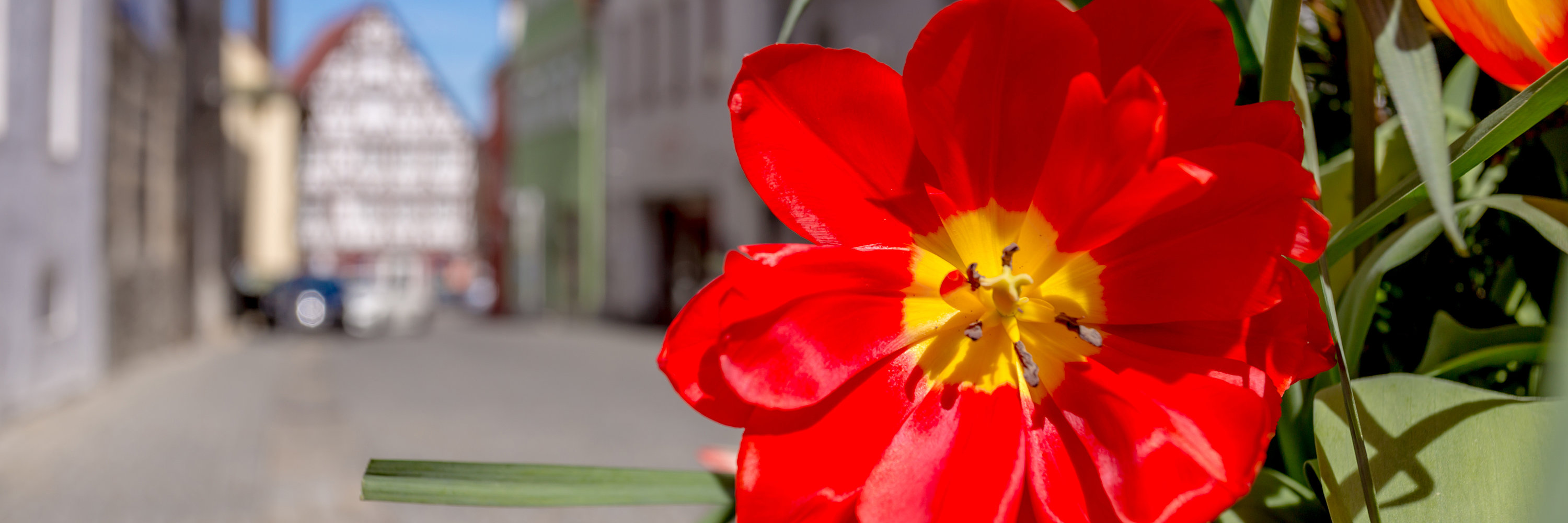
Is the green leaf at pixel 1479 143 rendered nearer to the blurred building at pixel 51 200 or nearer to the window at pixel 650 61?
the blurred building at pixel 51 200

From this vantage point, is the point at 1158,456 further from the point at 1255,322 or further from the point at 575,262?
the point at 575,262

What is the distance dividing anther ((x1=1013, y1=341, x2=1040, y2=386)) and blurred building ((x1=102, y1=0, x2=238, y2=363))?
6.01 meters

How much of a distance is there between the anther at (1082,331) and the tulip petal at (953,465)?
1cm

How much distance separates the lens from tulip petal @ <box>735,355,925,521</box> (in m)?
0.18

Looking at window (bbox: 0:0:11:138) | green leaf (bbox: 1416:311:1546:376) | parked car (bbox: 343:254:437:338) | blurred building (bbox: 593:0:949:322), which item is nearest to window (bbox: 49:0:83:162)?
window (bbox: 0:0:11:138)

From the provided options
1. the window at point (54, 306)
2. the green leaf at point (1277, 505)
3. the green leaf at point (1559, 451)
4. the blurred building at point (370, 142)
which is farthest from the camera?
the blurred building at point (370, 142)

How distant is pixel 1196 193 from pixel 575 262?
12947 mm

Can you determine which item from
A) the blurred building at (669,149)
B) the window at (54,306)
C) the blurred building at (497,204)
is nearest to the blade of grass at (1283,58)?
the window at (54,306)

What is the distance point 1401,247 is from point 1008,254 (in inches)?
2.9

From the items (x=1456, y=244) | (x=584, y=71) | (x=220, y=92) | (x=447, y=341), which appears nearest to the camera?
(x=1456, y=244)

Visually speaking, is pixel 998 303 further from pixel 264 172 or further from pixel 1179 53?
pixel 264 172

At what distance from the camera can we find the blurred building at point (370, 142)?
1745cm

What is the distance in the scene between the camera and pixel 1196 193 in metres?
0.16

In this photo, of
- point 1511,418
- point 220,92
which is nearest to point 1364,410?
point 1511,418
